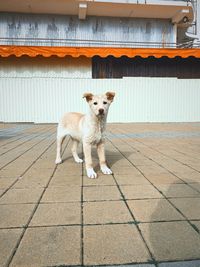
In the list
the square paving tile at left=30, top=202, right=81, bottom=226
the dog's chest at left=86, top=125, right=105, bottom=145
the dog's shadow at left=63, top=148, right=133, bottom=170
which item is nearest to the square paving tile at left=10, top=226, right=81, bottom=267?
the square paving tile at left=30, top=202, right=81, bottom=226

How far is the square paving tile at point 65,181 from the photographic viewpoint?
149 inches

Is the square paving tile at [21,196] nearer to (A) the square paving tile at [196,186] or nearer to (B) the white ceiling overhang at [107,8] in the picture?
(A) the square paving tile at [196,186]

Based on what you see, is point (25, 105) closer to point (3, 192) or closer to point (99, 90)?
point (99, 90)

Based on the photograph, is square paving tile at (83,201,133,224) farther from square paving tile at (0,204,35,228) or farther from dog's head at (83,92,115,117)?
dog's head at (83,92,115,117)

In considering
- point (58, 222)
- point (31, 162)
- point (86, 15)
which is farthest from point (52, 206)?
point (86, 15)

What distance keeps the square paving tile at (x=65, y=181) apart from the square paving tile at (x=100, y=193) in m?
0.33

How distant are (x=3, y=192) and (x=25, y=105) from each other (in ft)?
42.7

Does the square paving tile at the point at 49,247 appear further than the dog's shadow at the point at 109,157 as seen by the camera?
No

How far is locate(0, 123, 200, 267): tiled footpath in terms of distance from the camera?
1979 mm

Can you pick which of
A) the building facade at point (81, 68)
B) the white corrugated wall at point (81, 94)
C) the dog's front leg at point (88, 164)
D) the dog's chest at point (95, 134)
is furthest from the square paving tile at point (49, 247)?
the white corrugated wall at point (81, 94)

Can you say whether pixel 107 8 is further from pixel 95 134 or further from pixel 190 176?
pixel 190 176

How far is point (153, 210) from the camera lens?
281cm

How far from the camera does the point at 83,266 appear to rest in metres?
1.85

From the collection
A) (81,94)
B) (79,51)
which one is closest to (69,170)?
(79,51)
